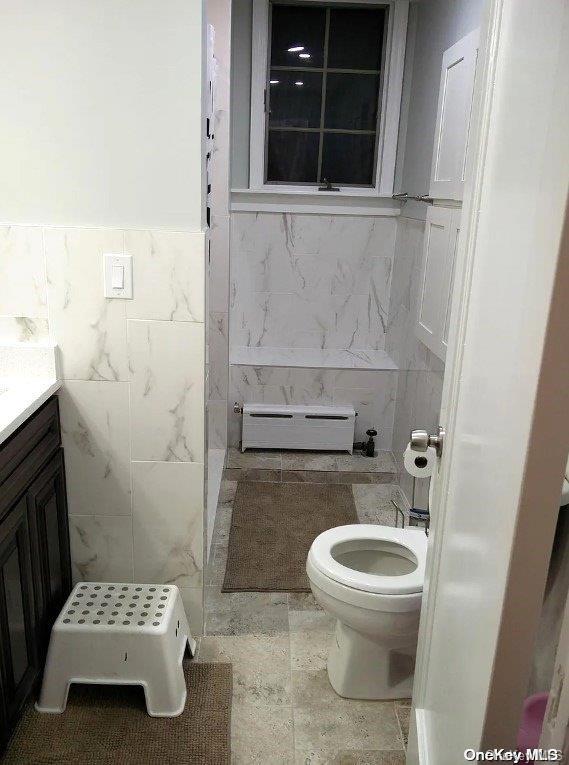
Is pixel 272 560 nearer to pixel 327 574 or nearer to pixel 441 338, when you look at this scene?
pixel 327 574

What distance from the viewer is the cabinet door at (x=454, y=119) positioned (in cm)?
235

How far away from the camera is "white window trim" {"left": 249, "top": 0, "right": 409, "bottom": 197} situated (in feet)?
11.9

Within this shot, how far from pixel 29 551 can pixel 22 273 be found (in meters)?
0.79

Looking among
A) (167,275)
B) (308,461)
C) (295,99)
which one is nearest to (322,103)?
(295,99)

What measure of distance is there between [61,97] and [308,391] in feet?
7.66

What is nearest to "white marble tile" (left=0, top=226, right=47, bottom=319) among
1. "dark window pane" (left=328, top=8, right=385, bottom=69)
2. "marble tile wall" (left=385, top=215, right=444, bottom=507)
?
"marble tile wall" (left=385, top=215, right=444, bottom=507)

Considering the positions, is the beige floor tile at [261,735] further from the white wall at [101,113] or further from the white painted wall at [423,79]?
the white painted wall at [423,79]

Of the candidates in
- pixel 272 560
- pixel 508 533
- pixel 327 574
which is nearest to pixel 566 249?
pixel 508 533

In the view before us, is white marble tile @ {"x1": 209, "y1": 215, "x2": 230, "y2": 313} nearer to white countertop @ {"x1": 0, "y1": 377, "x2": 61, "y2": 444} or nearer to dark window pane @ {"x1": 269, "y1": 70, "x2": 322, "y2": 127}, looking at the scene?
dark window pane @ {"x1": 269, "y1": 70, "x2": 322, "y2": 127}

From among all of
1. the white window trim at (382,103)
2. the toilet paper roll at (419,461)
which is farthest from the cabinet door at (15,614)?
the white window trim at (382,103)

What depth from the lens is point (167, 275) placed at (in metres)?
1.92

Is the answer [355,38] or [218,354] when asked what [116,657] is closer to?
[218,354]

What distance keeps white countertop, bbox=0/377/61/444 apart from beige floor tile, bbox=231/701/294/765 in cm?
105

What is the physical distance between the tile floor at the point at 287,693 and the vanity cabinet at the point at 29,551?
1.80ft
